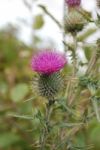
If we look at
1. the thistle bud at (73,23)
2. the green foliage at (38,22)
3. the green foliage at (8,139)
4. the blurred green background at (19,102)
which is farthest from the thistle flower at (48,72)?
the green foliage at (38,22)

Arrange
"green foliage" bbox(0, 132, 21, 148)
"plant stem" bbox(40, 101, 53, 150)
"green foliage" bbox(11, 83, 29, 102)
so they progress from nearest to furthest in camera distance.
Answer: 1. "plant stem" bbox(40, 101, 53, 150)
2. "green foliage" bbox(0, 132, 21, 148)
3. "green foliage" bbox(11, 83, 29, 102)

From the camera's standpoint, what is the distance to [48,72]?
3539 millimetres

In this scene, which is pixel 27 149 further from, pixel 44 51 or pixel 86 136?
pixel 44 51

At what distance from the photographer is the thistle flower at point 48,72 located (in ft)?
11.5

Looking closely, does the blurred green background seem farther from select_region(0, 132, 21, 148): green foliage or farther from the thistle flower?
the thistle flower

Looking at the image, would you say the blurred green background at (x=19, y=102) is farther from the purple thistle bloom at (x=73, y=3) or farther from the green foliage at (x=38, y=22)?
the purple thistle bloom at (x=73, y=3)

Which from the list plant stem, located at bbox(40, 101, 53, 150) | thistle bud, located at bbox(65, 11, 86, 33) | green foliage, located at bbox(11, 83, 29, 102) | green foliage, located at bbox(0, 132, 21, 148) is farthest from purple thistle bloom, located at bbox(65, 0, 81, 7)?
green foliage, located at bbox(0, 132, 21, 148)

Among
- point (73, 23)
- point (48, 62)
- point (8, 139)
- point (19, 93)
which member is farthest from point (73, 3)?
point (8, 139)

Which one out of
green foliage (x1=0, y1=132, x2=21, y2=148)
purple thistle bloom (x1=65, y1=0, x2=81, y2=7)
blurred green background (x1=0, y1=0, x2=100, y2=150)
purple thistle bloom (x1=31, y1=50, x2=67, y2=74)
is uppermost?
purple thistle bloom (x1=65, y1=0, x2=81, y2=7)

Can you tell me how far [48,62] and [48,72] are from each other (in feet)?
0.24

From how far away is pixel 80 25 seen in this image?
Result: 3.99 meters

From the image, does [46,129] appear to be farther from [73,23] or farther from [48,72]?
[73,23]

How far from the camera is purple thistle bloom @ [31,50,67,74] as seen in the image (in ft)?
11.5

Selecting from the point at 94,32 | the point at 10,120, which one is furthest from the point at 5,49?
the point at 94,32
